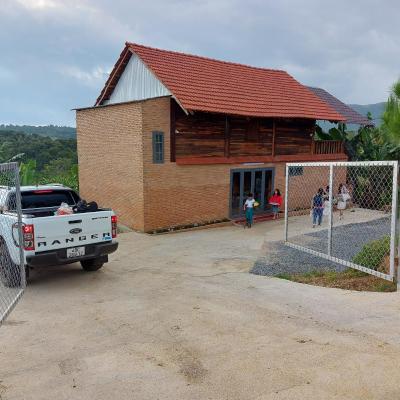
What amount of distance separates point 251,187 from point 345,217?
170 inches

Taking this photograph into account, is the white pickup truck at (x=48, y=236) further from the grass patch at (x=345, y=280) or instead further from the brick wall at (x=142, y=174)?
the brick wall at (x=142, y=174)

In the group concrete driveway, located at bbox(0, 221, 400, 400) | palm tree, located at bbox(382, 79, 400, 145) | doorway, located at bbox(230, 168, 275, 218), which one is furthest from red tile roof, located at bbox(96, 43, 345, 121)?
concrete driveway, located at bbox(0, 221, 400, 400)

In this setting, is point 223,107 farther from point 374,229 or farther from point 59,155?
point 59,155

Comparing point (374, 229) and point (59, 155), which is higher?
point (59, 155)

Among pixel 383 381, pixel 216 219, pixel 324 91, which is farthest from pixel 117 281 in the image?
pixel 324 91

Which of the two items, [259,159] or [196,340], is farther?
[259,159]

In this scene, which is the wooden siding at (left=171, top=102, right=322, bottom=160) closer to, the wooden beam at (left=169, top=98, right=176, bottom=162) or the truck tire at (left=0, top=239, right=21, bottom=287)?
the wooden beam at (left=169, top=98, right=176, bottom=162)

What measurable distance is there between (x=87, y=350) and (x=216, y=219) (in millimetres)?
12490

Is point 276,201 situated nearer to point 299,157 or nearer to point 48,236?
point 299,157

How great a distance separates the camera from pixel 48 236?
7660mm

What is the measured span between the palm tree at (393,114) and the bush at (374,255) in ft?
7.07

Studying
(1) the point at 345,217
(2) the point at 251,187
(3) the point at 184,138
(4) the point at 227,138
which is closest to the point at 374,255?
(3) the point at 184,138

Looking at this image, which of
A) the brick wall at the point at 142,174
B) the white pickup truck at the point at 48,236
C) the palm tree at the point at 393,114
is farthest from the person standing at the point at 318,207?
the white pickup truck at the point at 48,236

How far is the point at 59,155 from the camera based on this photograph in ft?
122
